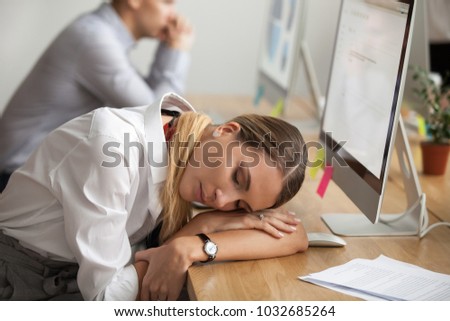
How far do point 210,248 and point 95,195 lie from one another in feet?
0.81

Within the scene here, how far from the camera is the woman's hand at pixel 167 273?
4.12 feet

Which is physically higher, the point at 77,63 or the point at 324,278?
the point at 77,63

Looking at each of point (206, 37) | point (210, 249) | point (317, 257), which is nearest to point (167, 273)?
point (210, 249)

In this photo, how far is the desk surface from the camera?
1.18m

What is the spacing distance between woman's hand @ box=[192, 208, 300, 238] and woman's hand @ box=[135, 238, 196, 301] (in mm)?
101

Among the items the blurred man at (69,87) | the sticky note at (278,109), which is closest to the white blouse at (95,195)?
the blurred man at (69,87)

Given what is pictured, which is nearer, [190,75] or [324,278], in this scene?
[324,278]

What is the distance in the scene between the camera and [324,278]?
4.04 ft

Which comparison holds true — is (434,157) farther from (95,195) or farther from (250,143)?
(95,195)

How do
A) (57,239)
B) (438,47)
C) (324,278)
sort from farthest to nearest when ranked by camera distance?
(438,47)
(57,239)
(324,278)

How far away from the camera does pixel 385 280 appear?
1.24 m
